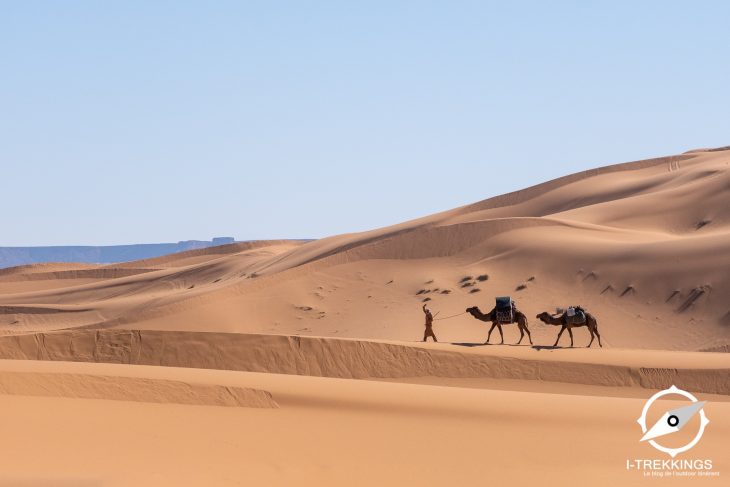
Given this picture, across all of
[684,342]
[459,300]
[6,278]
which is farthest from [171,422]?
[6,278]

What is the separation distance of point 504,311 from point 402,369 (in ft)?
12.4

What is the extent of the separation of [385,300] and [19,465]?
28115 millimetres

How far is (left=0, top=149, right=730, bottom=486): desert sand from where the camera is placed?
11.0 metres

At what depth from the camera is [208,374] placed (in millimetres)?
16094

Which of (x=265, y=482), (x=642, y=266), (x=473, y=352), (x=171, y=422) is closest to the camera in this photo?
(x=265, y=482)

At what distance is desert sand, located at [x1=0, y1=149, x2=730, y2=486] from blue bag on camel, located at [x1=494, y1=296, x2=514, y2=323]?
0.76 meters

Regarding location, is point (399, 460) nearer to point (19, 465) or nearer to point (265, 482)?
point (265, 482)

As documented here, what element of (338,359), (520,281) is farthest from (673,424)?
(520,281)

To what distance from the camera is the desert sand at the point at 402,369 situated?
11.0 metres

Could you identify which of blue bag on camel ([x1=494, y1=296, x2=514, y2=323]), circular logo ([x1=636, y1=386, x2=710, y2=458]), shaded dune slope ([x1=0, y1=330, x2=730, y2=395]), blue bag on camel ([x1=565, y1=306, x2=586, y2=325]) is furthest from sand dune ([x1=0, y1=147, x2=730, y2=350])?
circular logo ([x1=636, y1=386, x2=710, y2=458])
